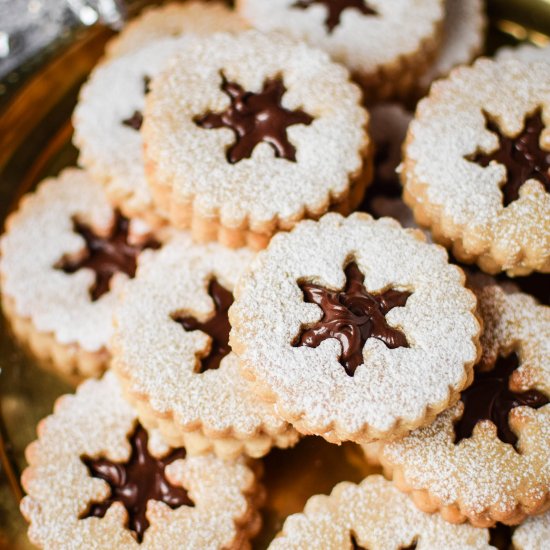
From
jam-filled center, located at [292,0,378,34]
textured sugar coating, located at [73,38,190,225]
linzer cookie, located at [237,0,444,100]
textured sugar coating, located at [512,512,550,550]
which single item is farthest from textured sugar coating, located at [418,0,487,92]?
textured sugar coating, located at [512,512,550,550]

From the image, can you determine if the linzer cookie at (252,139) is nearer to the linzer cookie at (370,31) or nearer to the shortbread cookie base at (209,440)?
the linzer cookie at (370,31)

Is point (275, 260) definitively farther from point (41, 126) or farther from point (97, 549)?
point (41, 126)

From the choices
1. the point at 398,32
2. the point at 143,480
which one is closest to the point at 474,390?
the point at 143,480

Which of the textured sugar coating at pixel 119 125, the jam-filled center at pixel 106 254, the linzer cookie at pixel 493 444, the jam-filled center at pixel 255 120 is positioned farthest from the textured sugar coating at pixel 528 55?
the jam-filled center at pixel 106 254

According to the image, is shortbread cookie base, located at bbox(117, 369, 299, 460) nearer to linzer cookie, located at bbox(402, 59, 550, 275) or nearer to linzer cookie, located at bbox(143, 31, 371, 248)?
linzer cookie, located at bbox(143, 31, 371, 248)

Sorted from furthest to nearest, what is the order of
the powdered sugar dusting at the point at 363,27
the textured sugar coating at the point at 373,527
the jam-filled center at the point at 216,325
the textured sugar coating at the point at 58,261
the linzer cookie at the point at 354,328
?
the powdered sugar dusting at the point at 363,27 → the textured sugar coating at the point at 58,261 → the jam-filled center at the point at 216,325 → the textured sugar coating at the point at 373,527 → the linzer cookie at the point at 354,328

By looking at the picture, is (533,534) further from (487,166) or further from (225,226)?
(225,226)

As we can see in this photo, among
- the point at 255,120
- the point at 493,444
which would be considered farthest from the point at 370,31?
the point at 493,444
